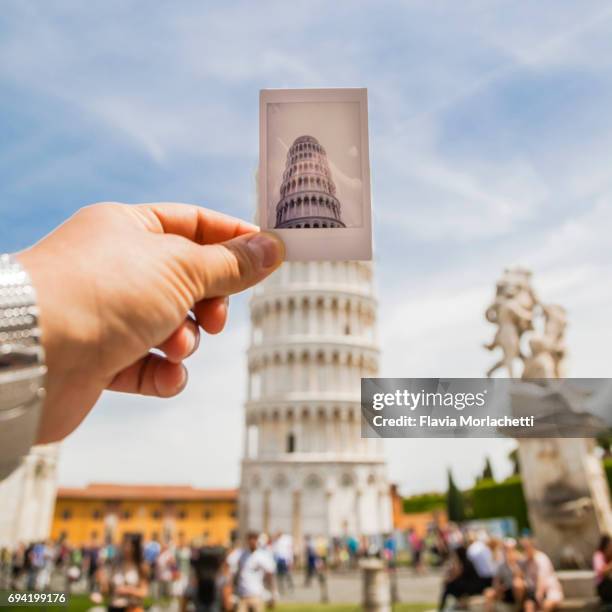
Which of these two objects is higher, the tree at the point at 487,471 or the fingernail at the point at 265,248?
the tree at the point at 487,471

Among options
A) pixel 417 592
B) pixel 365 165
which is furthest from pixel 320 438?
pixel 365 165

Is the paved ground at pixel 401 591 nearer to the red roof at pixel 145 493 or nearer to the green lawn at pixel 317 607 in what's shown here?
the green lawn at pixel 317 607

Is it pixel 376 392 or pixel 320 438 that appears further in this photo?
pixel 320 438

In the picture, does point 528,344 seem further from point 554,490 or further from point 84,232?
point 84,232

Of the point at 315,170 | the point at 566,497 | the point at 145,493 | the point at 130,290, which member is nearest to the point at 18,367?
the point at 130,290

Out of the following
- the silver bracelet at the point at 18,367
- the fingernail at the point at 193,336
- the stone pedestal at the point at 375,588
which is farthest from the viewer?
the stone pedestal at the point at 375,588

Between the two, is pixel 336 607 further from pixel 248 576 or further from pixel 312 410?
pixel 312 410

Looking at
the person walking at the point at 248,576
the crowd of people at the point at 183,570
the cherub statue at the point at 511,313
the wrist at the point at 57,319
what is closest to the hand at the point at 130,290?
the wrist at the point at 57,319
